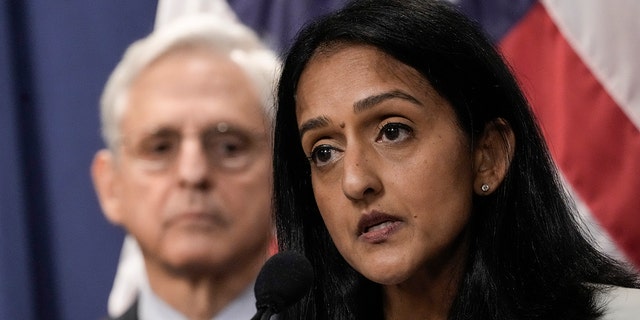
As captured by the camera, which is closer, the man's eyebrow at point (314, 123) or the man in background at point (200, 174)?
the man's eyebrow at point (314, 123)

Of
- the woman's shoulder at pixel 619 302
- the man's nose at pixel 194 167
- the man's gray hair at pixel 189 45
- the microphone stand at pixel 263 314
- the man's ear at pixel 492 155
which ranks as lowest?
the woman's shoulder at pixel 619 302

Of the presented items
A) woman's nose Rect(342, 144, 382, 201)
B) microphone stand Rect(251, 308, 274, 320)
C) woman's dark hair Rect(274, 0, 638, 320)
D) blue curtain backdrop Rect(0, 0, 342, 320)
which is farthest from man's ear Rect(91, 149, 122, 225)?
microphone stand Rect(251, 308, 274, 320)

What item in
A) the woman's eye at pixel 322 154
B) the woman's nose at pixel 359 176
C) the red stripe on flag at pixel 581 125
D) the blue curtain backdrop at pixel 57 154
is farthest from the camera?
the blue curtain backdrop at pixel 57 154

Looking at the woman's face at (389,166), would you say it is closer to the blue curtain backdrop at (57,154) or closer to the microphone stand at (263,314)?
the microphone stand at (263,314)

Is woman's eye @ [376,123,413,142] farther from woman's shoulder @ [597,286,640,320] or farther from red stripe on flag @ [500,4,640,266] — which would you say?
red stripe on flag @ [500,4,640,266]

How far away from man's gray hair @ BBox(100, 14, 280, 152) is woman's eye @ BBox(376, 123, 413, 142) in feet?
1.64

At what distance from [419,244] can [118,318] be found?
0.85m

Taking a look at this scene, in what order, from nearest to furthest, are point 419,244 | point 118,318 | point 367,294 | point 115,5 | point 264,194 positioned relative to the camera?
point 419,244
point 367,294
point 264,194
point 118,318
point 115,5

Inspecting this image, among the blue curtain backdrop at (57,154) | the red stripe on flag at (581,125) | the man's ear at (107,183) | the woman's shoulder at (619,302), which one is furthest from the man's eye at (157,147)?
the woman's shoulder at (619,302)

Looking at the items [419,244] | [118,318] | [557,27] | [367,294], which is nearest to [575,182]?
[557,27]

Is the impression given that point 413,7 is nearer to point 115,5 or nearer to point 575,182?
point 575,182

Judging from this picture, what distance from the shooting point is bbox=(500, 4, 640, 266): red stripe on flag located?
192 cm

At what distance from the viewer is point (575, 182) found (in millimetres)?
1945

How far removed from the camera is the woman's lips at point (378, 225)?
1301 millimetres
